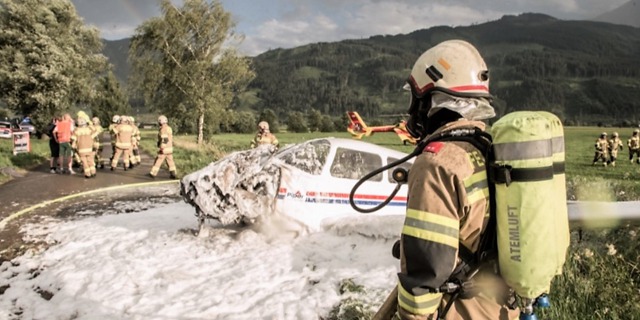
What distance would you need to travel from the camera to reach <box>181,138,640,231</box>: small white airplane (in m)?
7.52

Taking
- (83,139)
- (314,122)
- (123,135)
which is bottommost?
(83,139)

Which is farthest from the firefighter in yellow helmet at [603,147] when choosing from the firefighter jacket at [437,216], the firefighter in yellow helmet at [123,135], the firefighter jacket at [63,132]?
the firefighter jacket at [437,216]

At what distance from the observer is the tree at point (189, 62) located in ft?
115

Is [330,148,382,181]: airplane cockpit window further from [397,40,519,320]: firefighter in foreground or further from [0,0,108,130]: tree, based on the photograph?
[0,0,108,130]: tree

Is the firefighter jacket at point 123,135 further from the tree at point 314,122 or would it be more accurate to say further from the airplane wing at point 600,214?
the tree at point 314,122

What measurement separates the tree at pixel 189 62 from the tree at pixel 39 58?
16.0ft

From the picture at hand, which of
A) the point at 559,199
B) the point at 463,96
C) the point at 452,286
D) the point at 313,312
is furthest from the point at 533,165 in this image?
the point at 313,312

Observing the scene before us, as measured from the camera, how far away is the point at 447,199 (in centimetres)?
190

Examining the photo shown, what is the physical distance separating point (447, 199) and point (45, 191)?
13.5 m

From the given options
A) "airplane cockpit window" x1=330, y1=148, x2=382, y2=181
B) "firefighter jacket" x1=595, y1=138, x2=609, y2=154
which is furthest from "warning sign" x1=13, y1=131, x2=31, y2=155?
"firefighter jacket" x1=595, y1=138, x2=609, y2=154

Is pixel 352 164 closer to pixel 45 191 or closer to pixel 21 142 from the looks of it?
pixel 45 191

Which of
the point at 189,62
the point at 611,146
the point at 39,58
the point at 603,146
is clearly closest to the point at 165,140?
the point at 189,62

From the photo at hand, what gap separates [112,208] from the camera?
10.6 metres

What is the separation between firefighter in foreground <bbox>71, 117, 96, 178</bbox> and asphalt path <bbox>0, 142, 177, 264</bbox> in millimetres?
438
